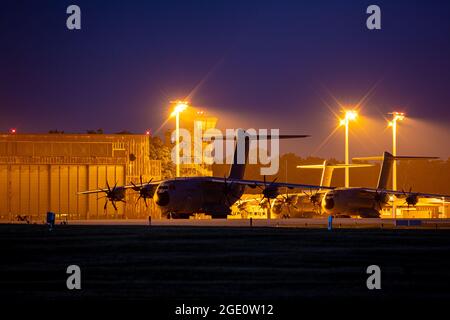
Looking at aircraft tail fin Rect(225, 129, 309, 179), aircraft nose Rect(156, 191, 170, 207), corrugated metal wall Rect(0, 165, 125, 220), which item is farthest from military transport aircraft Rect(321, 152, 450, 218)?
corrugated metal wall Rect(0, 165, 125, 220)

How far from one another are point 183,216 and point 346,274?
59680mm

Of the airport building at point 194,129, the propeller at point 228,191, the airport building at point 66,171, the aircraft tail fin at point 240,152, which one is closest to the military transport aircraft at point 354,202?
the aircraft tail fin at point 240,152

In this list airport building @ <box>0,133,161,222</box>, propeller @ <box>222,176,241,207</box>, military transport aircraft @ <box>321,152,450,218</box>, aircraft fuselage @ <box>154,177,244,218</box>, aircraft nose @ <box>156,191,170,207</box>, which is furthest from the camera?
airport building @ <box>0,133,161,222</box>

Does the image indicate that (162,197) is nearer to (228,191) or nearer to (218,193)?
(218,193)

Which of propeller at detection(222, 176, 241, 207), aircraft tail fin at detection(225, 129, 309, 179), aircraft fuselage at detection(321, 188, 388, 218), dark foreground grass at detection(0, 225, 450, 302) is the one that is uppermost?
aircraft tail fin at detection(225, 129, 309, 179)

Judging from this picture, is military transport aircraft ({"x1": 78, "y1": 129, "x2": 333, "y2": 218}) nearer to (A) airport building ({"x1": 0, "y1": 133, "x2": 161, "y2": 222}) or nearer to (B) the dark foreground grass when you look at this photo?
(A) airport building ({"x1": 0, "y1": 133, "x2": 161, "y2": 222})

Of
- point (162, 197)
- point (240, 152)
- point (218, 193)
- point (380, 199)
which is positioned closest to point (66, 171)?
point (240, 152)

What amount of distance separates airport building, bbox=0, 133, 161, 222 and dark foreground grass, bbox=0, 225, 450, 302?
60644 mm

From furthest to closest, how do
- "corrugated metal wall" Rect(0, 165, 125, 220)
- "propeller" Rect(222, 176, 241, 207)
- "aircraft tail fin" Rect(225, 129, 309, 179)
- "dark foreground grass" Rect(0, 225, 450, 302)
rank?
"corrugated metal wall" Rect(0, 165, 125, 220), "aircraft tail fin" Rect(225, 129, 309, 179), "propeller" Rect(222, 176, 241, 207), "dark foreground grass" Rect(0, 225, 450, 302)

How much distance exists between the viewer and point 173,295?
22.6 metres

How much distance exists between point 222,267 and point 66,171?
80628 mm

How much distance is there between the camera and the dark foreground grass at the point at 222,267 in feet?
75.6

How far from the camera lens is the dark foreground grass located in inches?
907
